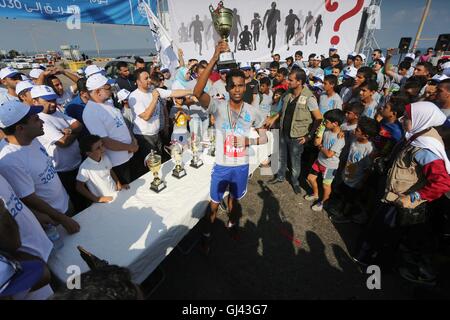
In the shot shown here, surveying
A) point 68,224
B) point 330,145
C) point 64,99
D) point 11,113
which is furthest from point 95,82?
point 330,145

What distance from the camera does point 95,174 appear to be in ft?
8.01

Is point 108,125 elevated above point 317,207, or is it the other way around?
point 108,125

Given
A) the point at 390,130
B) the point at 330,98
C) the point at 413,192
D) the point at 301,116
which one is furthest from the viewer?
the point at 330,98

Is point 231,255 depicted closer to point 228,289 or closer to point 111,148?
point 228,289

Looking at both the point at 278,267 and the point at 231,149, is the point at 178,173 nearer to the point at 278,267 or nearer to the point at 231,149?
the point at 231,149

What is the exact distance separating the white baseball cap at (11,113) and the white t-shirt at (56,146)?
97cm

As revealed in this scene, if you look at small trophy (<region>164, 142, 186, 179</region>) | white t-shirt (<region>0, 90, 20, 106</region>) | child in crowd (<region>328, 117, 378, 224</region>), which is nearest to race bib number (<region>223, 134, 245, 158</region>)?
small trophy (<region>164, 142, 186, 179</region>)

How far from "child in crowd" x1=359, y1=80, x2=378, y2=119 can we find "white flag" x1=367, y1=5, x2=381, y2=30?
6.77 meters

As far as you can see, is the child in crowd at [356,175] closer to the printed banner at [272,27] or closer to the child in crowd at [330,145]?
the child in crowd at [330,145]

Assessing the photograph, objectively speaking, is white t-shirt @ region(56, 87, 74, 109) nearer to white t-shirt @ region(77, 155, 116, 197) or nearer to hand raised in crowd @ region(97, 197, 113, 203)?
white t-shirt @ region(77, 155, 116, 197)

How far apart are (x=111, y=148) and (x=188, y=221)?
1.42 meters

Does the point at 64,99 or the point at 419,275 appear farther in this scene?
the point at 64,99

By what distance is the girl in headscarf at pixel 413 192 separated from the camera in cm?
198

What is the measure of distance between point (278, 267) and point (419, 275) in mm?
1677
